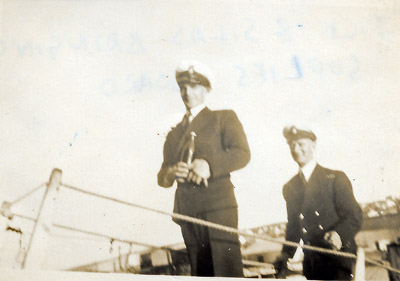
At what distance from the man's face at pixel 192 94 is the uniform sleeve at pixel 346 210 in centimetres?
56

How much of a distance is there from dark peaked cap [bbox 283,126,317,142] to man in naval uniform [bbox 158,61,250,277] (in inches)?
6.1

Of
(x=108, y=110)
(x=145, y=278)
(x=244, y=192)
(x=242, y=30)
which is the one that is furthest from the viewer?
(x=242, y=30)

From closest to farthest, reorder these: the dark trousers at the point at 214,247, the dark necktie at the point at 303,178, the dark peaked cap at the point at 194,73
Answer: the dark trousers at the point at 214,247, the dark necktie at the point at 303,178, the dark peaked cap at the point at 194,73

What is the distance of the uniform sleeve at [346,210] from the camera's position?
3.71ft

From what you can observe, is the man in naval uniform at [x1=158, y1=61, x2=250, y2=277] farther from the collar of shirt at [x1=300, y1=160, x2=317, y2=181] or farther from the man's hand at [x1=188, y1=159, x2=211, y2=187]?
the collar of shirt at [x1=300, y1=160, x2=317, y2=181]

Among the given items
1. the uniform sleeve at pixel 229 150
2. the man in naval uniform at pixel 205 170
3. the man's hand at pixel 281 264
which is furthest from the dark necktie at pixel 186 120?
the man's hand at pixel 281 264

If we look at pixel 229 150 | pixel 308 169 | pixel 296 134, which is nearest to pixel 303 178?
pixel 308 169

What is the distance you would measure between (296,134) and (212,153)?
32 cm

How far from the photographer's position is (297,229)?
1131 mm

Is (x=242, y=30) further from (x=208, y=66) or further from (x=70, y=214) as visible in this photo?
(x=70, y=214)

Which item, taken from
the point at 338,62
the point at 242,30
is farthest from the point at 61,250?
the point at 338,62

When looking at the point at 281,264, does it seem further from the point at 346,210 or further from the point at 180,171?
the point at 180,171

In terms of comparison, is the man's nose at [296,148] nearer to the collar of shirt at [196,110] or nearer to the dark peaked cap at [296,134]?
the dark peaked cap at [296,134]

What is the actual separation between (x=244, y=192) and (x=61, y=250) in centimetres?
62
